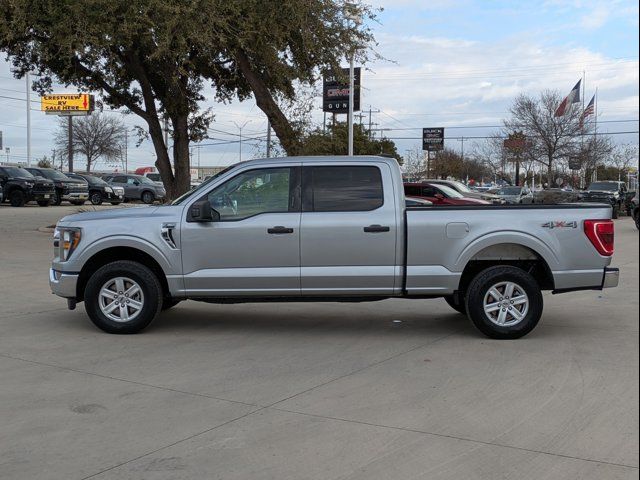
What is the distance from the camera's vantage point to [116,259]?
25.1 feet

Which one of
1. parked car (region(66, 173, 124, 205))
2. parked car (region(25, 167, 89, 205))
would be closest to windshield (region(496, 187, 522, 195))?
parked car (region(66, 173, 124, 205))

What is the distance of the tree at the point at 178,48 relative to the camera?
49.5ft

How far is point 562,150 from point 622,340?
48652mm

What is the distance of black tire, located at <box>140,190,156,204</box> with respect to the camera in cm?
4008

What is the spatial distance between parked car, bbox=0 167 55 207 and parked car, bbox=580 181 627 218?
88.6 feet

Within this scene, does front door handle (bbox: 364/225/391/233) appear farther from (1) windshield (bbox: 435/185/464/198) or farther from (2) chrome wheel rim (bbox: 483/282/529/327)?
(1) windshield (bbox: 435/185/464/198)

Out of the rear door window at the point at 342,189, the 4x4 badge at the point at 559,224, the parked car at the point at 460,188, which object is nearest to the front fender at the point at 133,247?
the rear door window at the point at 342,189

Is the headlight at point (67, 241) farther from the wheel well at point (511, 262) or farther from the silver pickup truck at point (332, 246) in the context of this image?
the wheel well at point (511, 262)

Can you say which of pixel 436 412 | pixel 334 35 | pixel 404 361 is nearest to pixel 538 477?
pixel 436 412

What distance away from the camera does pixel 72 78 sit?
2036 centimetres

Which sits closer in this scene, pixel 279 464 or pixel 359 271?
pixel 279 464

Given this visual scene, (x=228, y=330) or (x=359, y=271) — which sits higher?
(x=359, y=271)

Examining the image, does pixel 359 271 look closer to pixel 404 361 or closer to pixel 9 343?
pixel 404 361

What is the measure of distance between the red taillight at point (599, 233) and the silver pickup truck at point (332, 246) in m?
0.01
